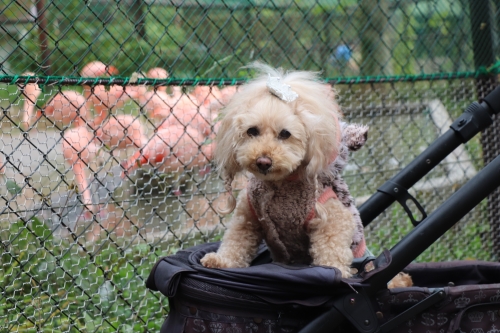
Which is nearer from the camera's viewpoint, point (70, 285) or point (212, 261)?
point (212, 261)

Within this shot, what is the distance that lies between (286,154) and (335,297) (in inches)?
16.6

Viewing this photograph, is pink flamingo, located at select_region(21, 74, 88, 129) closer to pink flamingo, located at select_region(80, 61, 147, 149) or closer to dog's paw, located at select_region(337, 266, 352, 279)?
pink flamingo, located at select_region(80, 61, 147, 149)

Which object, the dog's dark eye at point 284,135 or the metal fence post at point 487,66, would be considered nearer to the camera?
the dog's dark eye at point 284,135

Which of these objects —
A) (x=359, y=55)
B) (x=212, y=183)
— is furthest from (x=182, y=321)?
(x=359, y=55)

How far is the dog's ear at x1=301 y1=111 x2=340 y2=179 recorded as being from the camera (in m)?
1.71

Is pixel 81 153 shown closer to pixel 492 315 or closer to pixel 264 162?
pixel 264 162

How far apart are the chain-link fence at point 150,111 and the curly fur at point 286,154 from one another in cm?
58

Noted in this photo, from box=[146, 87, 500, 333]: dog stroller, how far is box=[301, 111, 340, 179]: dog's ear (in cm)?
30

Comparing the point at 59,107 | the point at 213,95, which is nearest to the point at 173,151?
the point at 213,95

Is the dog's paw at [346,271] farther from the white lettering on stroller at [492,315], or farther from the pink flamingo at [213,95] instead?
the pink flamingo at [213,95]

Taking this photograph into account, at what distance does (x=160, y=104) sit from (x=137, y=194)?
39 centimetres

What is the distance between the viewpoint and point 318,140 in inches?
67.5

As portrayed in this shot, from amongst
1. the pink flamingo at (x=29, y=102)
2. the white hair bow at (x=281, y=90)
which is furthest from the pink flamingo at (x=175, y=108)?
the white hair bow at (x=281, y=90)

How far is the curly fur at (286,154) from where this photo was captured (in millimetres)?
1710
